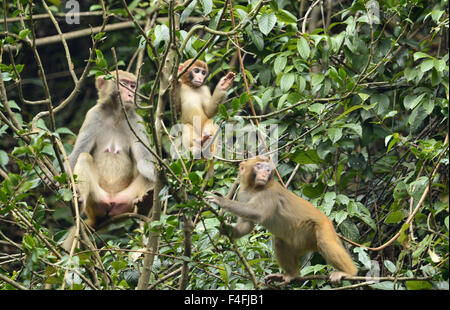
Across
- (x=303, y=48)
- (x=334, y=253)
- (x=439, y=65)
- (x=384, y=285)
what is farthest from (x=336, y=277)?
(x=303, y=48)

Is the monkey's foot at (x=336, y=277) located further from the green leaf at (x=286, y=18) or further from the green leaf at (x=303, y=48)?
the green leaf at (x=286, y=18)

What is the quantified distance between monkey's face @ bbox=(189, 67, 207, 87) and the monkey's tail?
3.07 meters

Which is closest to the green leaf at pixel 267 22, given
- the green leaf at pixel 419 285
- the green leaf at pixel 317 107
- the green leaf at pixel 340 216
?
the green leaf at pixel 317 107

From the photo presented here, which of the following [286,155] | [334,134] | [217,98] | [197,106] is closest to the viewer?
[334,134]

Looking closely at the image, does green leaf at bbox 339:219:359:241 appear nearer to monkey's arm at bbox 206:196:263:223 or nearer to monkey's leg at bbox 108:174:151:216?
monkey's arm at bbox 206:196:263:223

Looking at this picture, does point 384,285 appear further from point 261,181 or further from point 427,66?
point 427,66

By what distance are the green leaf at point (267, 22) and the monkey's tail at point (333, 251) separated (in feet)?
6.47

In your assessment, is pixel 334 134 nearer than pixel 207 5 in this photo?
No

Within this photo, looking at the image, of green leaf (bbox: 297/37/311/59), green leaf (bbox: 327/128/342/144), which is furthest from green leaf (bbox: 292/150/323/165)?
green leaf (bbox: 297/37/311/59)

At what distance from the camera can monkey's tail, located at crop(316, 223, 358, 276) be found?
497 cm

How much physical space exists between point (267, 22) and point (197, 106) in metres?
2.21

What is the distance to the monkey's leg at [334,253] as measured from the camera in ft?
16.2

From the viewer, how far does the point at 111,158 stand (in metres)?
7.22

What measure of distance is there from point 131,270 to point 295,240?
1.54m
